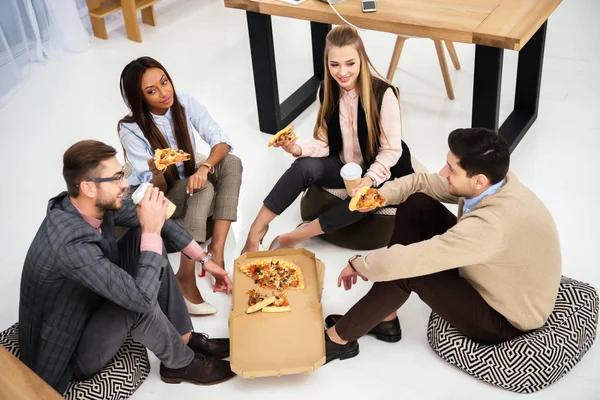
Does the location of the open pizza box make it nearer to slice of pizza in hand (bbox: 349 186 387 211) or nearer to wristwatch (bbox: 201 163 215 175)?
slice of pizza in hand (bbox: 349 186 387 211)

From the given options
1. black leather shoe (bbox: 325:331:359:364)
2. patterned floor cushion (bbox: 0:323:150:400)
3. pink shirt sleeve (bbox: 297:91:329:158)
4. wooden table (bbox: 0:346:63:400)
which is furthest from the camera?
pink shirt sleeve (bbox: 297:91:329:158)

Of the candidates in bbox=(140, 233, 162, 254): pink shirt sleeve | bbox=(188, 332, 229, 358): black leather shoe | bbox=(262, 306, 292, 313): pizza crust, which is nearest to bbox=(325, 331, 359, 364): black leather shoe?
bbox=(262, 306, 292, 313): pizza crust

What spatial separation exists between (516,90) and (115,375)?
8.64 ft

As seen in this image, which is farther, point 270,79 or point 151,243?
point 270,79

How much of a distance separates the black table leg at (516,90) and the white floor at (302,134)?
0.33 feet

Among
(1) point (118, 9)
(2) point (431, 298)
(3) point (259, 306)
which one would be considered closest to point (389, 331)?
(2) point (431, 298)

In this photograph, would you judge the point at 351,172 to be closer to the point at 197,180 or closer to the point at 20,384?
the point at 197,180

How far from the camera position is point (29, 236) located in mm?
3713

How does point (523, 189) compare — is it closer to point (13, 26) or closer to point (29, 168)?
point (29, 168)

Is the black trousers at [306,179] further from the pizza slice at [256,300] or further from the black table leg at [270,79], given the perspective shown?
the black table leg at [270,79]

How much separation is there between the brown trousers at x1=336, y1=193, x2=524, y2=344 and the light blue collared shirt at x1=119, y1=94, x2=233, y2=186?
1.03 m

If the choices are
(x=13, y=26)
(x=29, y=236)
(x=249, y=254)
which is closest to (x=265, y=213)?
(x=249, y=254)

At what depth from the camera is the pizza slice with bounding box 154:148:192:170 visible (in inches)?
127

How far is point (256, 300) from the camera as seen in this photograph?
9.92ft
